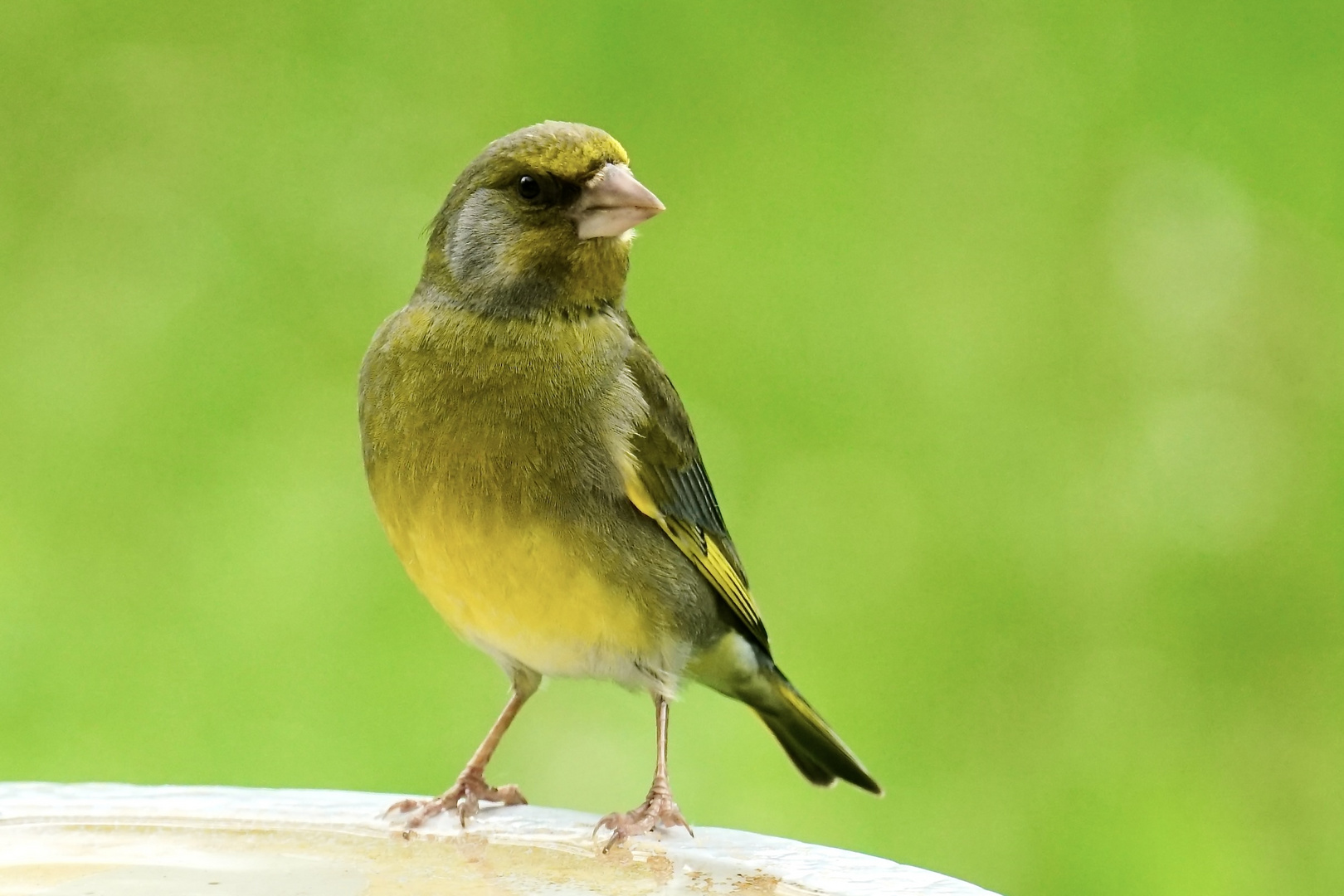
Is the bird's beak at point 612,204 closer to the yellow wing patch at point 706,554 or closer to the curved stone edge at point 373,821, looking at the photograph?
the yellow wing patch at point 706,554

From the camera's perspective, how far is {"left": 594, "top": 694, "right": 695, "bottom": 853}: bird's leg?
167 cm

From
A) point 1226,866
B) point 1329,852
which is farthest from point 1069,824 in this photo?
point 1329,852

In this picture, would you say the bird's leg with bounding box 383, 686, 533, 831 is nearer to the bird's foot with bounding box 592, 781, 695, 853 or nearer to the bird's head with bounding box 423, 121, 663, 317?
the bird's foot with bounding box 592, 781, 695, 853

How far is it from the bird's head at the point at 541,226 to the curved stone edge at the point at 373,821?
1.76 feet

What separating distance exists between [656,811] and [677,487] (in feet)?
1.20

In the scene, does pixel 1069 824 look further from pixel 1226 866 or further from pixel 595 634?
pixel 595 634

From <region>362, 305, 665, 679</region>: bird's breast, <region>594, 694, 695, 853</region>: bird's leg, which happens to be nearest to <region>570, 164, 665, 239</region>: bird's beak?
<region>362, 305, 665, 679</region>: bird's breast

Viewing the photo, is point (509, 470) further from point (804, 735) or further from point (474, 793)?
point (804, 735)

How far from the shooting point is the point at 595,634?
1.81 metres

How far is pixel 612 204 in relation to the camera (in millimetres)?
1711

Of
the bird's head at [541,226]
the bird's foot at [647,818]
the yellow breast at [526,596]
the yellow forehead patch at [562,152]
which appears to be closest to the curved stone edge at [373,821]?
the bird's foot at [647,818]

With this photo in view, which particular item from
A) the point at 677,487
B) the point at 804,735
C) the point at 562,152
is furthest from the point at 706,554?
the point at 562,152

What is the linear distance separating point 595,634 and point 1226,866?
128cm

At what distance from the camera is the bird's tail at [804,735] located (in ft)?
7.00
